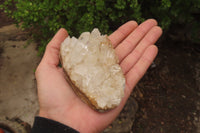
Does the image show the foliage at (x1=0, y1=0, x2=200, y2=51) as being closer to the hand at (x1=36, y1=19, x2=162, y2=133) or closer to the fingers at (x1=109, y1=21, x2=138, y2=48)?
the fingers at (x1=109, y1=21, x2=138, y2=48)

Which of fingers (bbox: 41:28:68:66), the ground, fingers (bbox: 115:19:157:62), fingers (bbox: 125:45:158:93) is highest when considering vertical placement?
fingers (bbox: 41:28:68:66)

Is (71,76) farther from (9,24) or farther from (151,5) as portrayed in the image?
(9,24)

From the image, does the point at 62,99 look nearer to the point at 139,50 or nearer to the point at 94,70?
the point at 94,70

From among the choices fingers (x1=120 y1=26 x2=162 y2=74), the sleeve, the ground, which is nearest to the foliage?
fingers (x1=120 y1=26 x2=162 y2=74)

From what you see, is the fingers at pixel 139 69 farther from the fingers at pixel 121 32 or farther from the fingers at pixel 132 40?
the fingers at pixel 121 32

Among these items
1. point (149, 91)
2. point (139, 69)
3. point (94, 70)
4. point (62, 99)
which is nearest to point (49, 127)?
point (62, 99)
